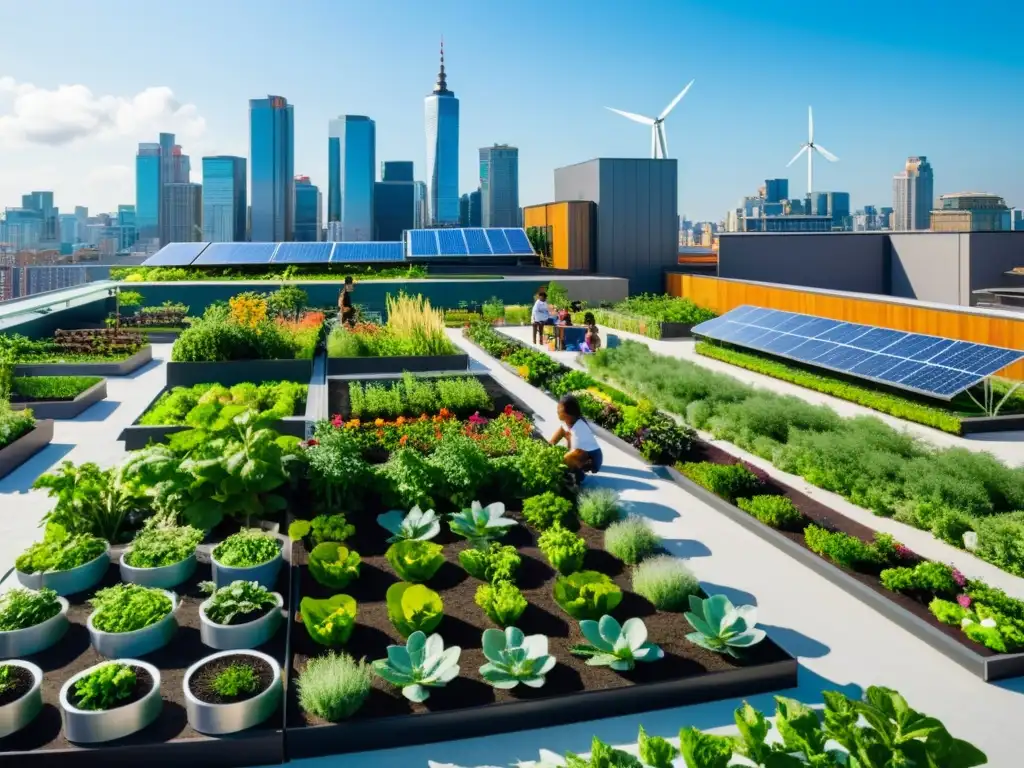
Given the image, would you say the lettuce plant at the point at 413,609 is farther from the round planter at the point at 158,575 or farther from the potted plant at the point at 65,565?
the potted plant at the point at 65,565

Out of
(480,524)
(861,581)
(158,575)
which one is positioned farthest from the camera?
(480,524)

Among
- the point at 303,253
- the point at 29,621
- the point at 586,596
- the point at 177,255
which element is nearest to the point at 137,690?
the point at 29,621

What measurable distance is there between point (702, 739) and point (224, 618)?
3.42 metres

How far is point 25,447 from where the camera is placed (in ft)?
37.1

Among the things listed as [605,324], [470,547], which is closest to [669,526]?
[470,547]

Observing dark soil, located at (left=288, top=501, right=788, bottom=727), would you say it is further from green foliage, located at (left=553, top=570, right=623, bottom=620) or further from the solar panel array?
the solar panel array

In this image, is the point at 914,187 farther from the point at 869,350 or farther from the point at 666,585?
the point at 666,585

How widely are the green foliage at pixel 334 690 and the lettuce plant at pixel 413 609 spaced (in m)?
0.70

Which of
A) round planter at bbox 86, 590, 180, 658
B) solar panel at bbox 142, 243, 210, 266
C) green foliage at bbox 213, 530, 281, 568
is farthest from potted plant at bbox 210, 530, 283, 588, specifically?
solar panel at bbox 142, 243, 210, 266

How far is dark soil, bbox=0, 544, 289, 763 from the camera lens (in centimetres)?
484

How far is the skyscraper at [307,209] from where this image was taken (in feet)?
600

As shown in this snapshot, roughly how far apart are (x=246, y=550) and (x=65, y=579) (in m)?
1.33

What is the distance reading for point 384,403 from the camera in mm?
12312

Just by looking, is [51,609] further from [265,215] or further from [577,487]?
[265,215]
